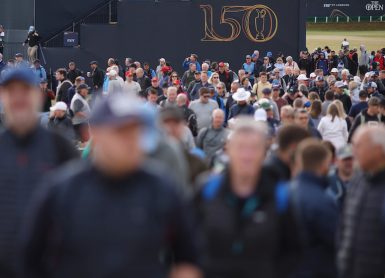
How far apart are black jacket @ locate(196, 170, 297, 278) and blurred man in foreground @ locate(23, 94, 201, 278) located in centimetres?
97

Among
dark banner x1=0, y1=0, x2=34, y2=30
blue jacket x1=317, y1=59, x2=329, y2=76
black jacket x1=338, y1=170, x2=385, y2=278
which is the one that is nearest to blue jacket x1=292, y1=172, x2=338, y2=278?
black jacket x1=338, y1=170, x2=385, y2=278

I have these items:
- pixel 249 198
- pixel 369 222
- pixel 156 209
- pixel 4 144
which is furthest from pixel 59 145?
pixel 369 222

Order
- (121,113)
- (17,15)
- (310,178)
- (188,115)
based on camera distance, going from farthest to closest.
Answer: (17,15) → (188,115) → (310,178) → (121,113)

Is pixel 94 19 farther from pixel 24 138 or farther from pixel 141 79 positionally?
pixel 24 138

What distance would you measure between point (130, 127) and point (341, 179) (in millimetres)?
5558

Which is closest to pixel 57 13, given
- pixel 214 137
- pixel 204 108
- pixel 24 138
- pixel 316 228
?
pixel 204 108

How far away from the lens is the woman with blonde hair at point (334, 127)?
52.8 ft

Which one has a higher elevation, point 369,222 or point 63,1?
point 63,1

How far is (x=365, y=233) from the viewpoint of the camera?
7.23 m

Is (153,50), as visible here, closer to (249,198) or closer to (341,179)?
(341,179)

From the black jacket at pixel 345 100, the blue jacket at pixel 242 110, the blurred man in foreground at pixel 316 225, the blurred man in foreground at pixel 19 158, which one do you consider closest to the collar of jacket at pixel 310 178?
the blurred man in foreground at pixel 316 225

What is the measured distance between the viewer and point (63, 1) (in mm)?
39906

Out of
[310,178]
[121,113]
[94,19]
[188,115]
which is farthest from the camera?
[94,19]

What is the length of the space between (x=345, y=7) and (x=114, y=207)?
72.8m
